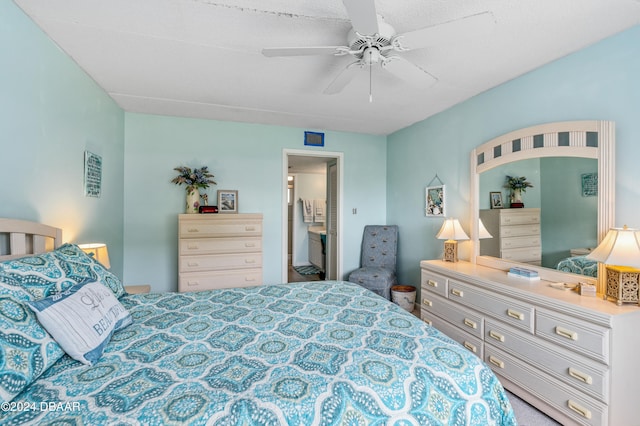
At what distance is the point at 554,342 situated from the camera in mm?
1741

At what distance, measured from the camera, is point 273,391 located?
0.97 meters

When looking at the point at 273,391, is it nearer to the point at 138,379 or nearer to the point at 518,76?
the point at 138,379

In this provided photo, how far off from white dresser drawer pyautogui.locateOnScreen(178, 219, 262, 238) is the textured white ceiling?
1324 millimetres

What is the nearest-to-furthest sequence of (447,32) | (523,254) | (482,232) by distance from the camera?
(447,32) < (523,254) < (482,232)

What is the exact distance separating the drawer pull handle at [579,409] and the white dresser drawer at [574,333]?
1.01ft

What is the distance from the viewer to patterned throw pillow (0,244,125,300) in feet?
3.91

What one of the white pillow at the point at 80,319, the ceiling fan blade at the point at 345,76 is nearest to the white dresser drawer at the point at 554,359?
the ceiling fan blade at the point at 345,76

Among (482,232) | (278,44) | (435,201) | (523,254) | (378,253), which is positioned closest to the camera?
(278,44)

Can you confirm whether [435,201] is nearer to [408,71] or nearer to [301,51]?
[408,71]

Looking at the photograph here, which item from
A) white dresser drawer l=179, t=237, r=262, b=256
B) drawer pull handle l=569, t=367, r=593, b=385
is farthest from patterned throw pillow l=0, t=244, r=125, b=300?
drawer pull handle l=569, t=367, r=593, b=385

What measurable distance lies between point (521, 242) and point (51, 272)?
10.4ft

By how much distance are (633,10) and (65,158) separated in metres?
3.81

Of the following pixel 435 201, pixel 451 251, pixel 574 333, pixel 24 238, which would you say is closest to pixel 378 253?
pixel 435 201

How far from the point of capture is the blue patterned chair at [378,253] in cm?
386
